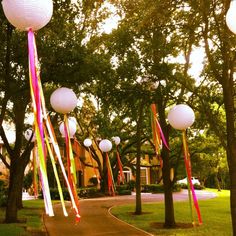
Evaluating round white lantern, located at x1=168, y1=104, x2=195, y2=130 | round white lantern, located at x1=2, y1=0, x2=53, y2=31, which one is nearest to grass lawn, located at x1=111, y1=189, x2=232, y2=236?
round white lantern, located at x1=168, y1=104, x2=195, y2=130

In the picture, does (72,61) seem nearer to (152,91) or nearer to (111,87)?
(111,87)

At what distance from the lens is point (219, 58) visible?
1215 cm

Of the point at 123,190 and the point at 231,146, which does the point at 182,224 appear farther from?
the point at 123,190

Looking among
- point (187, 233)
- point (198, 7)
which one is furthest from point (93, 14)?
point (187, 233)

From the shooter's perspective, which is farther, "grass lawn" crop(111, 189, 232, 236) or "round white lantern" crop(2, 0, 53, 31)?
"grass lawn" crop(111, 189, 232, 236)

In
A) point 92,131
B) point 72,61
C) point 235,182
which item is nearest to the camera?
point 235,182

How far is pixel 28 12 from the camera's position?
6090mm

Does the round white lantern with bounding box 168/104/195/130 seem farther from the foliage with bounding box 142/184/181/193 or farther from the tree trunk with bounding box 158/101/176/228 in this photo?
the foliage with bounding box 142/184/181/193

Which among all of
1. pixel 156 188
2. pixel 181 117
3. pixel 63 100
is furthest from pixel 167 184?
pixel 156 188

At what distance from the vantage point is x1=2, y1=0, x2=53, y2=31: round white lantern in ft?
19.9

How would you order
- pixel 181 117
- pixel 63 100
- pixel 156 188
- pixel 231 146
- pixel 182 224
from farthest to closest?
pixel 156 188
pixel 182 224
pixel 181 117
pixel 231 146
pixel 63 100

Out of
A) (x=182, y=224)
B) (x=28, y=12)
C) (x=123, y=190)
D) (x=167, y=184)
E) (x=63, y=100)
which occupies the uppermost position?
(x=28, y=12)

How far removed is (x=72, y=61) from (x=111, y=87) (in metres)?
1.88

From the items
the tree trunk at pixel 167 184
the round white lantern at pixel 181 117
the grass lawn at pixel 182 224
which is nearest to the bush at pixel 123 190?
the grass lawn at pixel 182 224
